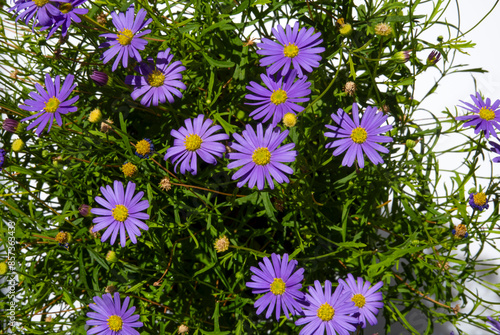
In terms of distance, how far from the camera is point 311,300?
1.97 feet

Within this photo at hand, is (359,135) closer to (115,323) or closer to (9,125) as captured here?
(115,323)

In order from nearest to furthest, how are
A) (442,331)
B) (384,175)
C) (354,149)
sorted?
1. (354,149)
2. (384,175)
3. (442,331)

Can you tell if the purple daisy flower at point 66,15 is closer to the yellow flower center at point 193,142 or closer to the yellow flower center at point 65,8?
the yellow flower center at point 65,8

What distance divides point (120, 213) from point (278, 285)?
26cm

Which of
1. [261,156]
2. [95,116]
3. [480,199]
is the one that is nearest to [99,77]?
[95,116]

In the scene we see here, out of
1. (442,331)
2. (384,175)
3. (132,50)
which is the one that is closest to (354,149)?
(384,175)

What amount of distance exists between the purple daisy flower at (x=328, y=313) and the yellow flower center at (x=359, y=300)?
1.0 inches

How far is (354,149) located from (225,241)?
0.24 metres

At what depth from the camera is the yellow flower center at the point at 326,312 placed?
57 centimetres

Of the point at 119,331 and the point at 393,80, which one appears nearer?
the point at 119,331

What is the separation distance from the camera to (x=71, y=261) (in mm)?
734

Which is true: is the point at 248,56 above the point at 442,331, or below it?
above

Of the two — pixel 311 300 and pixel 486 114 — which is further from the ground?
pixel 486 114

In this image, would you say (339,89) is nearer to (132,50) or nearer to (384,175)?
(384,175)
